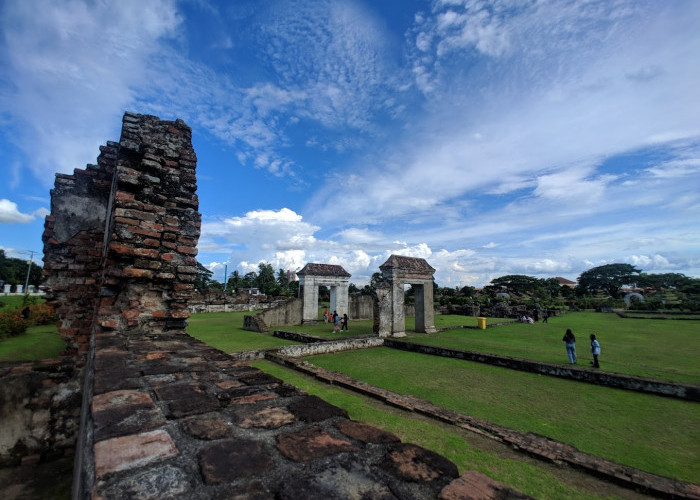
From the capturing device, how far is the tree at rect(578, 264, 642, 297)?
193ft

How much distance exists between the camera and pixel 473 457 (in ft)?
12.6

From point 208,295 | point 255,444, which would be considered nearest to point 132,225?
point 255,444

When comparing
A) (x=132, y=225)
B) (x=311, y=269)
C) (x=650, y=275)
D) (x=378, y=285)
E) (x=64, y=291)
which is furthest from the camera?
Result: (x=650, y=275)

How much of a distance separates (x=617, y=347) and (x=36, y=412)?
15540 mm

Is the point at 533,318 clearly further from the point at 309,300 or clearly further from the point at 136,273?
the point at 136,273

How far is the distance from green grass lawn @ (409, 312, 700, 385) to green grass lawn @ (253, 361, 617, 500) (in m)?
6.00

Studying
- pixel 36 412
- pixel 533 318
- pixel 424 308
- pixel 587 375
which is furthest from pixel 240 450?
pixel 533 318

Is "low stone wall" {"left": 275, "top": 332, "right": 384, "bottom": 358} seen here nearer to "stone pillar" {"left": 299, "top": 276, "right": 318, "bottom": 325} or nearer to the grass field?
the grass field

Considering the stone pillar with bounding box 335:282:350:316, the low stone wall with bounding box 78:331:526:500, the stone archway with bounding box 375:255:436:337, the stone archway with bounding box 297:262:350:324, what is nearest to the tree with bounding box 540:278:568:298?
the stone pillar with bounding box 335:282:350:316

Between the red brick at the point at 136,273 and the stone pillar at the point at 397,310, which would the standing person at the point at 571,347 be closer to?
the stone pillar at the point at 397,310

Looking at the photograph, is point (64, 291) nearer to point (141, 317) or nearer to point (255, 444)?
point (141, 317)

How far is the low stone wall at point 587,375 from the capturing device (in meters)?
6.25

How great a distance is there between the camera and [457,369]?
336 inches

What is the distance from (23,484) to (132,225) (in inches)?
Answer: 116
